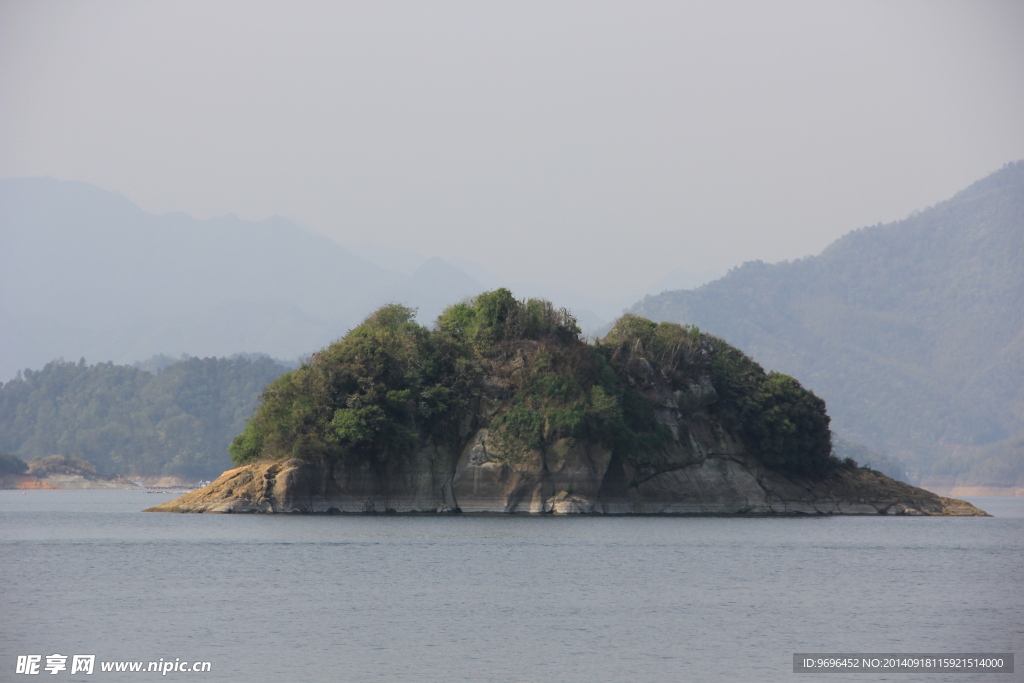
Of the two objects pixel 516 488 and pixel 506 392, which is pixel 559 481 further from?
pixel 506 392

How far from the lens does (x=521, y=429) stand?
81312mm

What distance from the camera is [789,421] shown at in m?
94.6

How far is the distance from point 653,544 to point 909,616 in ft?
76.6

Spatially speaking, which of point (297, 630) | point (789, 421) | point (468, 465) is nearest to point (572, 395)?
point (468, 465)

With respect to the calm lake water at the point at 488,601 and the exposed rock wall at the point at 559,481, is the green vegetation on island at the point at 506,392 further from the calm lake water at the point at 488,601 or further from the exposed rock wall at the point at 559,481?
the calm lake water at the point at 488,601

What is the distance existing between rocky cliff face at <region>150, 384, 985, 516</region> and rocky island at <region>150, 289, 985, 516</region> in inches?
4.2

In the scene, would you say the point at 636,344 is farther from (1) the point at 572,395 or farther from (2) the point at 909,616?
(2) the point at 909,616

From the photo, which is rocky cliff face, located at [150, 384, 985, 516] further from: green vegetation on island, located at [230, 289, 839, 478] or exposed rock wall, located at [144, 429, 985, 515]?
green vegetation on island, located at [230, 289, 839, 478]

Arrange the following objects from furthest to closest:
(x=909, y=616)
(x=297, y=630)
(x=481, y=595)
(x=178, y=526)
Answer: (x=178, y=526) → (x=481, y=595) → (x=909, y=616) → (x=297, y=630)

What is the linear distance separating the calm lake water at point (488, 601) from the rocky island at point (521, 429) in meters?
11.6

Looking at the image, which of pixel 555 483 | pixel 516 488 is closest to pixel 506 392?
pixel 516 488

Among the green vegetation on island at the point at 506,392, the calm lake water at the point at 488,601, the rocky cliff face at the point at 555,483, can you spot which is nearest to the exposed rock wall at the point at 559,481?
the rocky cliff face at the point at 555,483

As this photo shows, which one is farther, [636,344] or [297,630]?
[636,344]

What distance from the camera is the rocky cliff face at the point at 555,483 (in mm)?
77500
